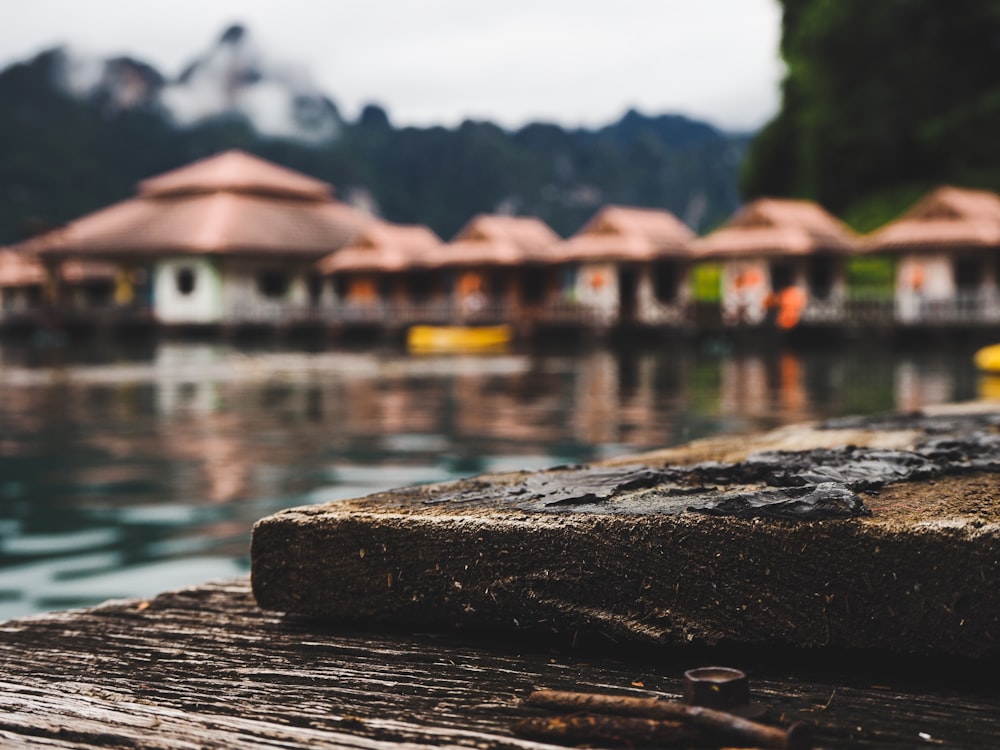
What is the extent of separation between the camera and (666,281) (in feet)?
126

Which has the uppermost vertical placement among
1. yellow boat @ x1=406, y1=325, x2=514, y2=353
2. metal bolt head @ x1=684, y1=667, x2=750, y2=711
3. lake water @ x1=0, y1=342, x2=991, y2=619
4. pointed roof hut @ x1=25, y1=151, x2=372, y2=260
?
pointed roof hut @ x1=25, y1=151, x2=372, y2=260

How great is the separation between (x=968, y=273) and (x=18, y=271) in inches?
1711

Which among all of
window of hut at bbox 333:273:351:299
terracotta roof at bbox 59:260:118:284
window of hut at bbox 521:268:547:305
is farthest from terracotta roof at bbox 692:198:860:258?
terracotta roof at bbox 59:260:118:284

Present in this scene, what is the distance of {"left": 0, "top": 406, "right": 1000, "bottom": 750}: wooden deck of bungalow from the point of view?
2.24 m

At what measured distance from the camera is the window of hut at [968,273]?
109ft

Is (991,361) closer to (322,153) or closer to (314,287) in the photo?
(314,287)

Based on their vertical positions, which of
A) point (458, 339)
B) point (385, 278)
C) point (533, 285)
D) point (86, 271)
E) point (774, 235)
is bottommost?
point (458, 339)

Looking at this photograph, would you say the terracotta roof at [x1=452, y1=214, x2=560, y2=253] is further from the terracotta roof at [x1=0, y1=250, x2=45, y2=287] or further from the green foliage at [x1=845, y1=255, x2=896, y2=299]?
the terracotta roof at [x1=0, y1=250, x2=45, y2=287]

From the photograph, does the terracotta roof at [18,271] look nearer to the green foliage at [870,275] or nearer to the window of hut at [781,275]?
the window of hut at [781,275]

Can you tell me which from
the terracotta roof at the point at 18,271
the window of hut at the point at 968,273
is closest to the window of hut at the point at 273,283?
the terracotta roof at the point at 18,271

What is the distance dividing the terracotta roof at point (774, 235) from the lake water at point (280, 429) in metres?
7.83

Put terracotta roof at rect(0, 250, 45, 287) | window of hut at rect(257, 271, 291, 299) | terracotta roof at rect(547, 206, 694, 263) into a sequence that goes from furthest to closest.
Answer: terracotta roof at rect(0, 250, 45, 287)
window of hut at rect(257, 271, 291, 299)
terracotta roof at rect(547, 206, 694, 263)

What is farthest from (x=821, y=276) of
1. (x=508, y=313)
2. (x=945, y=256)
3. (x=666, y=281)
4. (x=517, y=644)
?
(x=517, y=644)

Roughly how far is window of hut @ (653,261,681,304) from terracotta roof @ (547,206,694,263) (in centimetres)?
82
